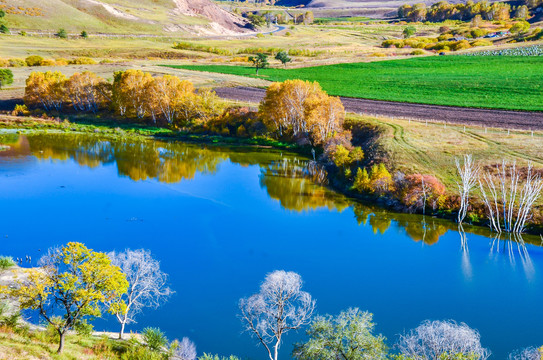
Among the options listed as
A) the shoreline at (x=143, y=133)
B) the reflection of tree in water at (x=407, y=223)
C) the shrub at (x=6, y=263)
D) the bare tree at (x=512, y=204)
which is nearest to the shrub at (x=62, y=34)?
the shoreline at (x=143, y=133)

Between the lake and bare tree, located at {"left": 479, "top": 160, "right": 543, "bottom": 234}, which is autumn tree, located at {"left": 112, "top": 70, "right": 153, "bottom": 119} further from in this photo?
bare tree, located at {"left": 479, "top": 160, "right": 543, "bottom": 234}

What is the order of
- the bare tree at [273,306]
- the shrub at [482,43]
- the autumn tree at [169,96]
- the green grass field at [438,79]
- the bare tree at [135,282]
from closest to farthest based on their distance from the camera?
the bare tree at [273,306], the bare tree at [135,282], the green grass field at [438,79], the autumn tree at [169,96], the shrub at [482,43]

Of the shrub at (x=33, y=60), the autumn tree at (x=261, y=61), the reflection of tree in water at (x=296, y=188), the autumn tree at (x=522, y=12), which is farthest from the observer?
the autumn tree at (x=522, y=12)

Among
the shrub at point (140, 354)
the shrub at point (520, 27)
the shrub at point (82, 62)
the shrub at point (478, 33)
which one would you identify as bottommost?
the shrub at point (140, 354)

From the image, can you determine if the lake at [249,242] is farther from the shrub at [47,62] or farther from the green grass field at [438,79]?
the shrub at [47,62]

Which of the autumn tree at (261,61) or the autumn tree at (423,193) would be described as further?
the autumn tree at (261,61)

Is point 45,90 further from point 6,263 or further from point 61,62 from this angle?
point 6,263

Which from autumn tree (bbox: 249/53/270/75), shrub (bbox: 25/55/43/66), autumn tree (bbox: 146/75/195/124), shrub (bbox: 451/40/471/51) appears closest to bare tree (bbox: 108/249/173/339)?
autumn tree (bbox: 146/75/195/124)

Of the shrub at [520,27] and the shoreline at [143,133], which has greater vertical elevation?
the shrub at [520,27]
